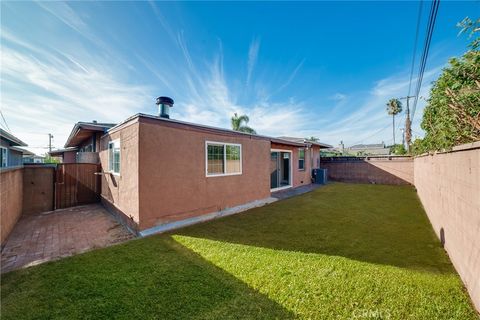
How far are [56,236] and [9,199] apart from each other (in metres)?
1.83

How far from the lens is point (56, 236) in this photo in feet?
15.4

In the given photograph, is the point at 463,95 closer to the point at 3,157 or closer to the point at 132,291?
the point at 132,291

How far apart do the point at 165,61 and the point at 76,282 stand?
8477 millimetres

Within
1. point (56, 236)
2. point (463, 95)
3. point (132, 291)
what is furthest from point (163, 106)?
point (463, 95)

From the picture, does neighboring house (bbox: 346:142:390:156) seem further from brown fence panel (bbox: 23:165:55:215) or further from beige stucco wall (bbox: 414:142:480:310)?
brown fence panel (bbox: 23:165:55:215)

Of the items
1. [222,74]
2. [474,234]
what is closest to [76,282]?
[474,234]

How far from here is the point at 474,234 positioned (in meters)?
2.42

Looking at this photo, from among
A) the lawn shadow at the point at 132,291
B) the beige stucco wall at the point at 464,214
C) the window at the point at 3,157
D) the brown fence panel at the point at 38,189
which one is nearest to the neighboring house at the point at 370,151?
the beige stucco wall at the point at 464,214

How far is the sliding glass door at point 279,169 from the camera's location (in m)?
12.2

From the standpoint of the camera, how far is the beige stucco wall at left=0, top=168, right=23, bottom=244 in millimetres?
4359

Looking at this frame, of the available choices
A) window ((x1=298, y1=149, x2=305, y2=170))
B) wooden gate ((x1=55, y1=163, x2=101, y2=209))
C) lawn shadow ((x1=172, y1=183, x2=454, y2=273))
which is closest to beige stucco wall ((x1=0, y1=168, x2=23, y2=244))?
wooden gate ((x1=55, y1=163, x2=101, y2=209))

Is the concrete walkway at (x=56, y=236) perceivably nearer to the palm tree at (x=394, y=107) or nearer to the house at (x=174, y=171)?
the house at (x=174, y=171)

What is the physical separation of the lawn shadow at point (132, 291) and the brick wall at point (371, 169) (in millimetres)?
16201

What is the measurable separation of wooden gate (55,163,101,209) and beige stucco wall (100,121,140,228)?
1962 millimetres
